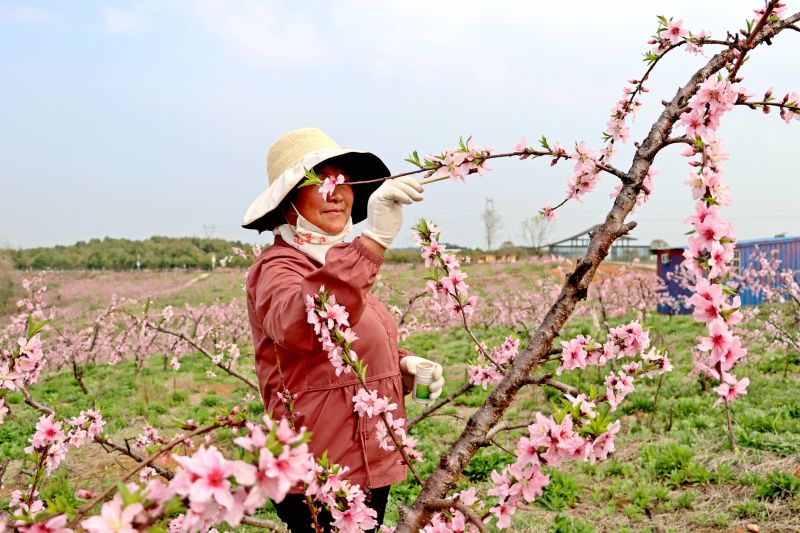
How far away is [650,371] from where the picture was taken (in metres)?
1.85

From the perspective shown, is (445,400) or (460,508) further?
(445,400)

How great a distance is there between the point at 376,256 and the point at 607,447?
87 centimetres

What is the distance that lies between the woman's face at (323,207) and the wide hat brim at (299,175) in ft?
0.26

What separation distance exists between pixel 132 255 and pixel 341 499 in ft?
146

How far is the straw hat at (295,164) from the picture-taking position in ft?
7.57

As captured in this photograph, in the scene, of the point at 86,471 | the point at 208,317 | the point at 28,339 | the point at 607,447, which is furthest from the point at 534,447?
the point at 208,317

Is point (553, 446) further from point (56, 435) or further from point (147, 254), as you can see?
point (147, 254)

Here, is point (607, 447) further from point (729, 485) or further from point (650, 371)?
point (729, 485)

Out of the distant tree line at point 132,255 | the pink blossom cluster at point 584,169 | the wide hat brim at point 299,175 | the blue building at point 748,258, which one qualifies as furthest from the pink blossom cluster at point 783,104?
the distant tree line at point 132,255

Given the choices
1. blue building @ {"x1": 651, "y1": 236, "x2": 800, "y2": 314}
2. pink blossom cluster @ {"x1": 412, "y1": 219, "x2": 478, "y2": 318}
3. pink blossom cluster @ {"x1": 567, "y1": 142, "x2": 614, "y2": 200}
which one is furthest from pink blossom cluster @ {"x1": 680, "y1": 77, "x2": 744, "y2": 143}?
blue building @ {"x1": 651, "y1": 236, "x2": 800, "y2": 314}

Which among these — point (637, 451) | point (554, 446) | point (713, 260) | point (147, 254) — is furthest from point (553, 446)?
point (147, 254)

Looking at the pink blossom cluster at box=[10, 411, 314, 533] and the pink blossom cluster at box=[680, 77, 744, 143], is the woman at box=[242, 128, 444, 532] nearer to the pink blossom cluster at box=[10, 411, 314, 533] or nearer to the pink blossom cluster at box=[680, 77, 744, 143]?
the pink blossom cluster at box=[680, 77, 744, 143]

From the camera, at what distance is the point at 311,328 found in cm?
180

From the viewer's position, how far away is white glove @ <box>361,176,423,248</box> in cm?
→ 177
